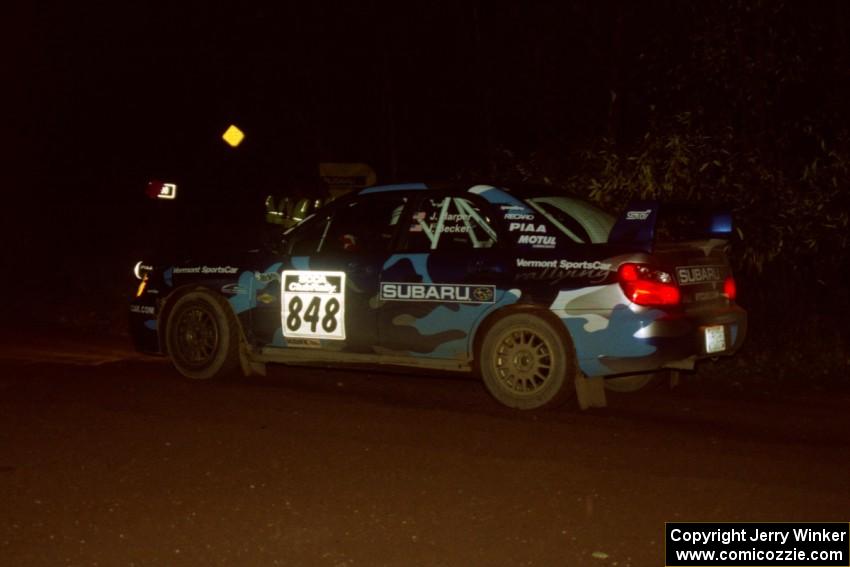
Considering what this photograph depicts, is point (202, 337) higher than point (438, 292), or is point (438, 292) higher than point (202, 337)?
point (438, 292)

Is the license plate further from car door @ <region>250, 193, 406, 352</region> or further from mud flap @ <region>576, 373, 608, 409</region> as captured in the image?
car door @ <region>250, 193, 406, 352</region>

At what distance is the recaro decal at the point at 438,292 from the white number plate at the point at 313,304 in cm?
40

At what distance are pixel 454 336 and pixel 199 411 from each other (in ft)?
6.22

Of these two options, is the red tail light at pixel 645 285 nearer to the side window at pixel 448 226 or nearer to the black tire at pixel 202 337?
the side window at pixel 448 226

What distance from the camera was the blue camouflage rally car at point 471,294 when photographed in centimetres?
791

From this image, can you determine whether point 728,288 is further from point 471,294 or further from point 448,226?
point 448,226

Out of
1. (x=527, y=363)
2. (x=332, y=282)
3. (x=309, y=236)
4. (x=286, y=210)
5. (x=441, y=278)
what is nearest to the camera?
(x=527, y=363)

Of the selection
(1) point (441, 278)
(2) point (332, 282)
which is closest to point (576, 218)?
(1) point (441, 278)

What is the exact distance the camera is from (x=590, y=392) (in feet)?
27.3

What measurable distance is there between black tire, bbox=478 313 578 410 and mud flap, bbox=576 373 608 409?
2.6 inches

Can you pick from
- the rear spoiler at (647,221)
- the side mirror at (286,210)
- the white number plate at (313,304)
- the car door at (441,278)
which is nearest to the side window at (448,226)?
the car door at (441,278)

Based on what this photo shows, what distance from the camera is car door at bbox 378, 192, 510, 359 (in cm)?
838

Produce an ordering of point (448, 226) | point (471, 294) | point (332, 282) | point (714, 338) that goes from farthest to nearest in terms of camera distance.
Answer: point (332, 282) → point (448, 226) → point (471, 294) → point (714, 338)

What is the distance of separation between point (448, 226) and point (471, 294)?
2.05 feet
